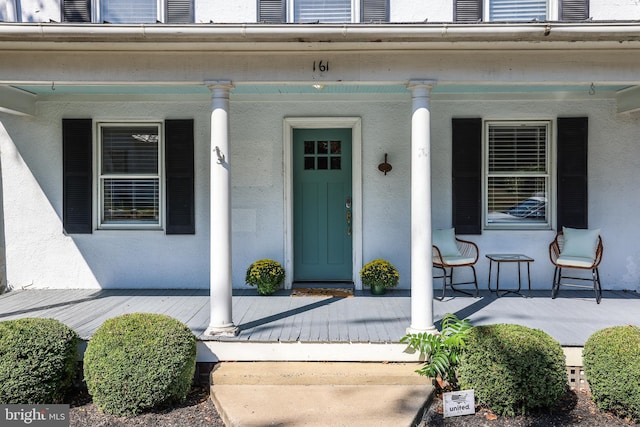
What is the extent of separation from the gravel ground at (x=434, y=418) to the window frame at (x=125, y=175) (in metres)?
2.69

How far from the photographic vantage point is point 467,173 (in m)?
5.71

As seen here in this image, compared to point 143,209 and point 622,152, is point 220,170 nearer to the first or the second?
point 143,209

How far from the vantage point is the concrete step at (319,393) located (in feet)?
10.5

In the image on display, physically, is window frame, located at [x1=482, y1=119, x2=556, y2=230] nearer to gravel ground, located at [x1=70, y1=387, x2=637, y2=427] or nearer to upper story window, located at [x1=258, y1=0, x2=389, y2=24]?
upper story window, located at [x1=258, y1=0, x2=389, y2=24]

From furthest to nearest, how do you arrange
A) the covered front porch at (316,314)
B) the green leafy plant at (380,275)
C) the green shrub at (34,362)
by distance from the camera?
the green leafy plant at (380,275) < the covered front porch at (316,314) < the green shrub at (34,362)

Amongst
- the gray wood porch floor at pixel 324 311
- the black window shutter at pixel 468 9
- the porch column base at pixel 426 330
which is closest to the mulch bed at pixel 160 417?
the gray wood porch floor at pixel 324 311

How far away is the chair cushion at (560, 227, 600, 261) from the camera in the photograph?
5.30 meters

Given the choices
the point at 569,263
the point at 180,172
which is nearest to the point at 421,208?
the point at 569,263

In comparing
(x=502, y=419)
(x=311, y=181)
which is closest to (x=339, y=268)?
(x=311, y=181)

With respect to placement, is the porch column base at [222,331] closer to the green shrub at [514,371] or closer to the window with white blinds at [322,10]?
the green shrub at [514,371]

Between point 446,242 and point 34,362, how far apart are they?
4.26 metres

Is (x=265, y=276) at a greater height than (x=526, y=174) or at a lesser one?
lesser

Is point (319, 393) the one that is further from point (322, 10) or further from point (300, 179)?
point (322, 10)

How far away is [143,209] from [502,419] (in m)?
4.68
